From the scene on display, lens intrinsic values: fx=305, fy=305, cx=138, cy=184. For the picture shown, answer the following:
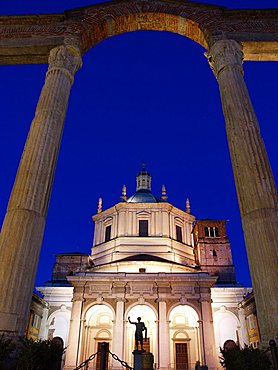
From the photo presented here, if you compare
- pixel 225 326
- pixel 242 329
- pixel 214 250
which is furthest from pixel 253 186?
pixel 214 250

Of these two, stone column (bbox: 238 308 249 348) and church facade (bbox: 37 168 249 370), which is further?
stone column (bbox: 238 308 249 348)

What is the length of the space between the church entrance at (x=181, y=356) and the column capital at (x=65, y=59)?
22.3m

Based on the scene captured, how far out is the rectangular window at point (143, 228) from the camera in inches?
1278

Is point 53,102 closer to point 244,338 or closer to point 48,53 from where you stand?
point 48,53

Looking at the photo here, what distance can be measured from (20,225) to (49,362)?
2687mm

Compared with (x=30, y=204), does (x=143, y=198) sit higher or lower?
higher

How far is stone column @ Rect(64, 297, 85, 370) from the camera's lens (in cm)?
2136

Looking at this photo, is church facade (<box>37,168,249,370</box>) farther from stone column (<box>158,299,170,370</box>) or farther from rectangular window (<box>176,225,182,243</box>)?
rectangular window (<box>176,225,182,243</box>)

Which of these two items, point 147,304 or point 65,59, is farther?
point 147,304

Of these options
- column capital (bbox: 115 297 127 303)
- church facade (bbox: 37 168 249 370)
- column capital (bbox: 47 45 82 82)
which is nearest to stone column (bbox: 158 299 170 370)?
church facade (bbox: 37 168 249 370)

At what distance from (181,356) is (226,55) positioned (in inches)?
882

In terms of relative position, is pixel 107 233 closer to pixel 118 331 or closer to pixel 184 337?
pixel 118 331

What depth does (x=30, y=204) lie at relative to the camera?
6.75 m

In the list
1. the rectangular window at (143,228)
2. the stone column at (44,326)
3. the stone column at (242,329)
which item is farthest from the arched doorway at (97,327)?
the stone column at (242,329)
